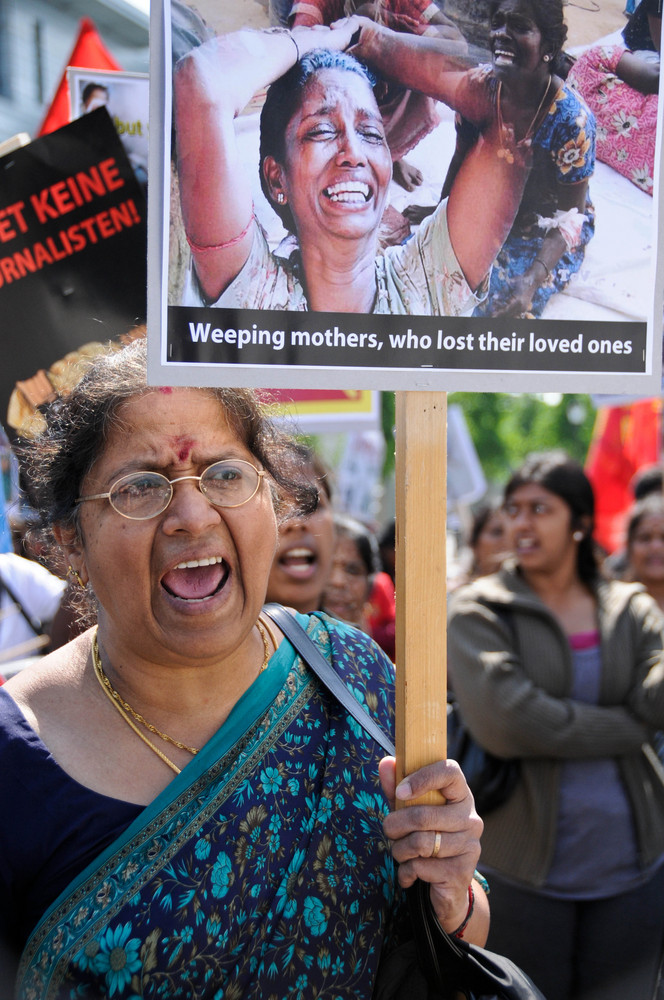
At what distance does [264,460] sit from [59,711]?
1.90 ft

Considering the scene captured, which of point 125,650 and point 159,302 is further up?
point 159,302

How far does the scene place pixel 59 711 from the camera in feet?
5.06

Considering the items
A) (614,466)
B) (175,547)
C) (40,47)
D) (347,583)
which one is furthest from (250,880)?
(614,466)

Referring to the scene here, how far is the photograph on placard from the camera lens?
4.40 ft

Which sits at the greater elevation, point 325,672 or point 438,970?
point 325,672

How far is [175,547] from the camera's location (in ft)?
4.97

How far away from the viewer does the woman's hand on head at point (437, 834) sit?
144 cm

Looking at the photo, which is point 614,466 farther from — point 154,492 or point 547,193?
point 154,492

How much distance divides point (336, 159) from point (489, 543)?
5.23m

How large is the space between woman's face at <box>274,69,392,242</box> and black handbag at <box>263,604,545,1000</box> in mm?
1066

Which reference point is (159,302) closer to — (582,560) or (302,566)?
(302,566)

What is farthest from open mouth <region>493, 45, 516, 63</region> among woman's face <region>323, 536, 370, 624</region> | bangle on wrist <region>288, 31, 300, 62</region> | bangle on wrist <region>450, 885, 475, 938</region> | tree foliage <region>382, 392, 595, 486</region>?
tree foliage <region>382, 392, 595, 486</region>

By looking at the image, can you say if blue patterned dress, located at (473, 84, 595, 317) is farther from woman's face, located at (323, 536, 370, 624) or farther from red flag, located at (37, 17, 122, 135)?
woman's face, located at (323, 536, 370, 624)

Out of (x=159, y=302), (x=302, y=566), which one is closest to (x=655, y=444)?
(x=302, y=566)
